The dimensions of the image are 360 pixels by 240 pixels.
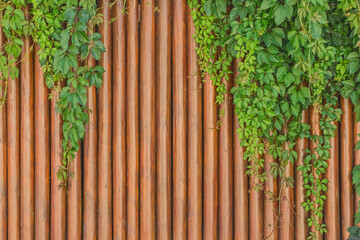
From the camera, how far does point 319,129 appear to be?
2.30 metres

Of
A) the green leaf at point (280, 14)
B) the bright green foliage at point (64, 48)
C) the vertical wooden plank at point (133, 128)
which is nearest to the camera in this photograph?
the green leaf at point (280, 14)

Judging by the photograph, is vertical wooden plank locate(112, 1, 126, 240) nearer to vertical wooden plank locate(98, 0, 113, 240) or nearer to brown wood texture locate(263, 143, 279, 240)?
vertical wooden plank locate(98, 0, 113, 240)

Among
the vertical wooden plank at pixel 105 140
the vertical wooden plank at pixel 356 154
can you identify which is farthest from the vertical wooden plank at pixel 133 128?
the vertical wooden plank at pixel 356 154

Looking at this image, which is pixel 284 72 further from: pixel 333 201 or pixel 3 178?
pixel 3 178

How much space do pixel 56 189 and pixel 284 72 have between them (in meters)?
1.59

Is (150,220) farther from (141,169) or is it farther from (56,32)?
(56,32)

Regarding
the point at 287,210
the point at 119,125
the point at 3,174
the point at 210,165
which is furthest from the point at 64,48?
the point at 287,210

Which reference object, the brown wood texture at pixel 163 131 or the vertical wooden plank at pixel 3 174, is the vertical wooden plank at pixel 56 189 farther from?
the brown wood texture at pixel 163 131

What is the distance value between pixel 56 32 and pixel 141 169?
997 mm

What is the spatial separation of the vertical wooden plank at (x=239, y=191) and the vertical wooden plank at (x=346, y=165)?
590 mm

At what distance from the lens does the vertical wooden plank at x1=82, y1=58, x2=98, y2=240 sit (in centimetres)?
237

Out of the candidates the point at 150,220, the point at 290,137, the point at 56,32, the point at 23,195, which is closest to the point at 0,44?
the point at 56,32

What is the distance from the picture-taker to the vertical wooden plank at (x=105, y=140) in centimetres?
237

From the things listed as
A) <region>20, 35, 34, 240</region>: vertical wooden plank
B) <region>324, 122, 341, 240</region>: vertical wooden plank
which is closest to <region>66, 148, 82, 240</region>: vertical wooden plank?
<region>20, 35, 34, 240</region>: vertical wooden plank
